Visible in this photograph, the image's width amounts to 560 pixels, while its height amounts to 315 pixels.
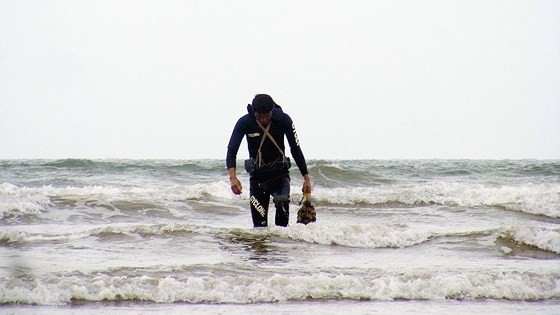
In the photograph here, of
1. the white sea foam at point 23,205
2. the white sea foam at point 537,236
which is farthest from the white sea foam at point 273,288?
the white sea foam at point 23,205

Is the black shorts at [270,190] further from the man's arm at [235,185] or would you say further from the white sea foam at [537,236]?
the white sea foam at [537,236]

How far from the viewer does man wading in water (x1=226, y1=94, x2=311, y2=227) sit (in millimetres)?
7941

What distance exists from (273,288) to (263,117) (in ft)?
7.44

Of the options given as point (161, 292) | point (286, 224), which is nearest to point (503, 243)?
point (286, 224)

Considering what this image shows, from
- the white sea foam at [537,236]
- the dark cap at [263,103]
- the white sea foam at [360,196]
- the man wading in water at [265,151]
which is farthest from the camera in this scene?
the white sea foam at [360,196]

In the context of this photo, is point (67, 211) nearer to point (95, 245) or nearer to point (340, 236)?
point (95, 245)

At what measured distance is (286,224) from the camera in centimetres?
910

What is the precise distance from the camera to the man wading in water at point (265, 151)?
794 cm

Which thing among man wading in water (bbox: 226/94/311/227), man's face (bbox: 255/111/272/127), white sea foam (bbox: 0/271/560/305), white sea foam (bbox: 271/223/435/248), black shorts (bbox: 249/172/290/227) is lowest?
white sea foam (bbox: 0/271/560/305)

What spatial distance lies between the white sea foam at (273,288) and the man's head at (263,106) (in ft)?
6.37

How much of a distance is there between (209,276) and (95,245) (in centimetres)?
275

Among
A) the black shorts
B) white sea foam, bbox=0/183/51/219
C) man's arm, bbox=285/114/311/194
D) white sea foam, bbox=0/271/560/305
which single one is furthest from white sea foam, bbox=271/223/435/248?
white sea foam, bbox=0/183/51/219

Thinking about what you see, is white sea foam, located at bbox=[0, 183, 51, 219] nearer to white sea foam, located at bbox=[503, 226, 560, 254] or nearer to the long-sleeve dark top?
the long-sleeve dark top

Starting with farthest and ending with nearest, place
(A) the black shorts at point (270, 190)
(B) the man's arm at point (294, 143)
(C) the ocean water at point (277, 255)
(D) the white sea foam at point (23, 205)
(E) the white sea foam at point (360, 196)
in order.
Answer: (E) the white sea foam at point (360, 196), (D) the white sea foam at point (23, 205), (A) the black shorts at point (270, 190), (B) the man's arm at point (294, 143), (C) the ocean water at point (277, 255)
